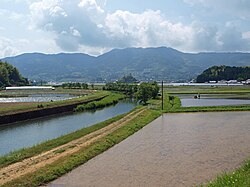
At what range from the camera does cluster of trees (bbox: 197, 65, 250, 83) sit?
113 meters

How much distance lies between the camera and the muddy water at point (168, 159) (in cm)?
1095

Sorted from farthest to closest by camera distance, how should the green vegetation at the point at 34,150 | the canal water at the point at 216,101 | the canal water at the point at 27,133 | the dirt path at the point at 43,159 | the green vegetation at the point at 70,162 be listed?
1. the canal water at the point at 216,101
2. the canal water at the point at 27,133
3. the green vegetation at the point at 34,150
4. the dirt path at the point at 43,159
5. the green vegetation at the point at 70,162

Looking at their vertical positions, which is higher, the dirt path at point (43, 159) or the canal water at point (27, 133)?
the dirt path at point (43, 159)

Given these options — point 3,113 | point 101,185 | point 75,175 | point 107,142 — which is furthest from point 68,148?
point 3,113

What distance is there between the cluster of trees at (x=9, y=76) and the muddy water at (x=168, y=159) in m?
68.7


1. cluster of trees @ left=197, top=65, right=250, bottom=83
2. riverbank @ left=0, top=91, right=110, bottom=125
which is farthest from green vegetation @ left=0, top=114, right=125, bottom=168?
cluster of trees @ left=197, top=65, right=250, bottom=83

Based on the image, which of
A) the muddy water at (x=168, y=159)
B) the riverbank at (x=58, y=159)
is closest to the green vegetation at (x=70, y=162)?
the riverbank at (x=58, y=159)

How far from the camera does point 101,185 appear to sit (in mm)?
10430

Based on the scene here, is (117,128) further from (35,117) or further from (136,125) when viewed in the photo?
(35,117)

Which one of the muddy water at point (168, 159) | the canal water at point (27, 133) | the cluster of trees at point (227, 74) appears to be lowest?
the canal water at point (27, 133)

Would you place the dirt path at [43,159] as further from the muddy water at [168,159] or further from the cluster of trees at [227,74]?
the cluster of trees at [227,74]

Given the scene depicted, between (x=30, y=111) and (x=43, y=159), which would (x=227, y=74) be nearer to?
(x=30, y=111)

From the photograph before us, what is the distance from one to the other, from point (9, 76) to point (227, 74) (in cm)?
7108

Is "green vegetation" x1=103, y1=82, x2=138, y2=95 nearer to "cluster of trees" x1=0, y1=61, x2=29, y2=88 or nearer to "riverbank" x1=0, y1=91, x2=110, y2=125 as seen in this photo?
"cluster of trees" x1=0, y1=61, x2=29, y2=88
